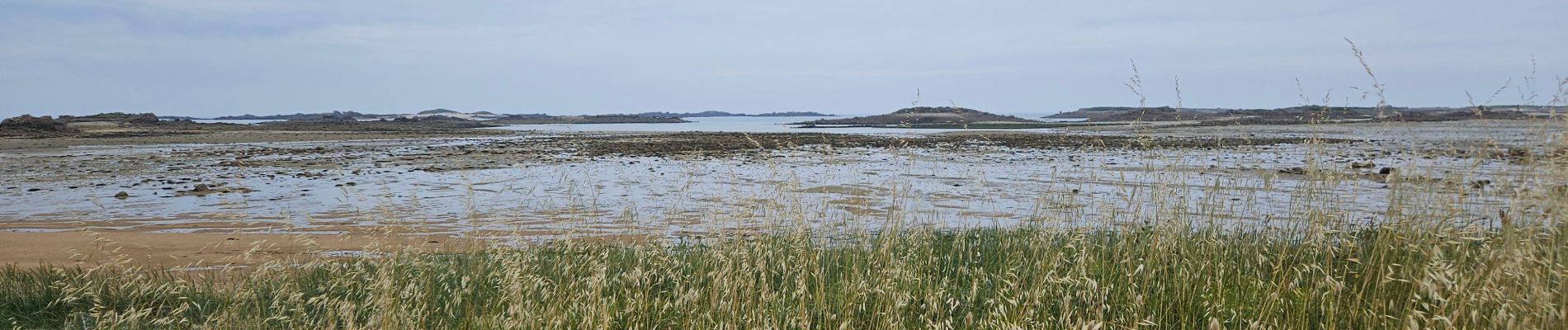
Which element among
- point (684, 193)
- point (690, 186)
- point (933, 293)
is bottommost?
point (684, 193)

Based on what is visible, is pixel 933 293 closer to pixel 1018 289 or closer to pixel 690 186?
pixel 1018 289

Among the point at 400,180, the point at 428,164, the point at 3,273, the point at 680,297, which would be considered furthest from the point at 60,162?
the point at 680,297

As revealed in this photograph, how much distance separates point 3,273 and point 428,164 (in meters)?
17.5

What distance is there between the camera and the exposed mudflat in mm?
5965

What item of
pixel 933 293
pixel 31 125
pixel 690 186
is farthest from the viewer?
pixel 31 125

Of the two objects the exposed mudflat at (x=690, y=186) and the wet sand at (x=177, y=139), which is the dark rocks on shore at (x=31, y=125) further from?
the exposed mudflat at (x=690, y=186)

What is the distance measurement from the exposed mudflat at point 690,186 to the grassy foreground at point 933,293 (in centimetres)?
32

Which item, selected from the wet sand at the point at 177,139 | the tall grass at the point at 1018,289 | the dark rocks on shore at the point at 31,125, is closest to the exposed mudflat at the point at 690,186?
the tall grass at the point at 1018,289

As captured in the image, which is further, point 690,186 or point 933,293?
point 690,186

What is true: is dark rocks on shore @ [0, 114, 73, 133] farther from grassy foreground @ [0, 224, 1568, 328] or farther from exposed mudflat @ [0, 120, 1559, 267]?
grassy foreground @ [0, 224, 1568, 328]

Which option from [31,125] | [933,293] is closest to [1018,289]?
[933,293]

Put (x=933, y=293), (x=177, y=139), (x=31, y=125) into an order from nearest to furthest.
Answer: (x=933, y=293), (x=177, y=139), (x=31, y=125)

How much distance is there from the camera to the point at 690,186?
14.8m

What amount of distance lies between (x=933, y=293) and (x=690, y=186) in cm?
1043
